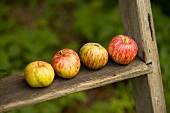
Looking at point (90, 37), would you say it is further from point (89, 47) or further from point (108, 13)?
point (89, 47)

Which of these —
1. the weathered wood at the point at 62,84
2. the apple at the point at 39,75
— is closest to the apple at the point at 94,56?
the weathered wood at the point at 62,84

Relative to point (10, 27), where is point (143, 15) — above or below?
above

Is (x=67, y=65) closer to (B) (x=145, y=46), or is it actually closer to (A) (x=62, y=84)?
(A) (x=62, y=84)

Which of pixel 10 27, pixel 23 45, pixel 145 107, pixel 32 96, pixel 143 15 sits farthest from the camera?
pixel 10 27

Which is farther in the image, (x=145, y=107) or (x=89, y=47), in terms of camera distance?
(x=145, y=107)

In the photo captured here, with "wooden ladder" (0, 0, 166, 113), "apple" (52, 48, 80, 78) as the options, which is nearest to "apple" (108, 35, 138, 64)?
"wooden ladder" (0, 0, 166, 113)

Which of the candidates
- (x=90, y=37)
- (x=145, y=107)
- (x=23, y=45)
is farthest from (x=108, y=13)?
(x=145, y=107)
